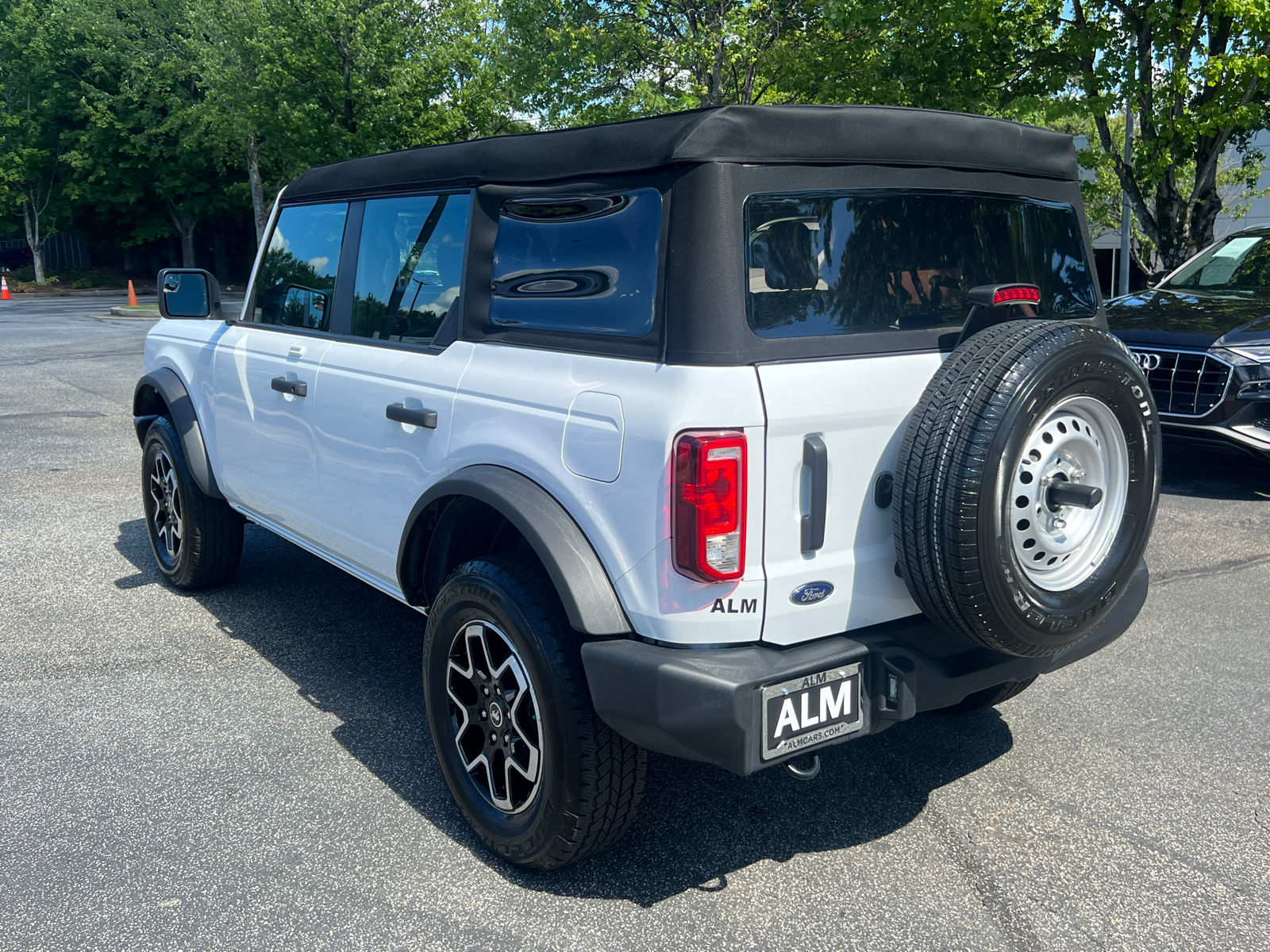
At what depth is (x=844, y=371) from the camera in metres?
2.68

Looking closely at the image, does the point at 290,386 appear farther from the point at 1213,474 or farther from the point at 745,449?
the point at 1213,474

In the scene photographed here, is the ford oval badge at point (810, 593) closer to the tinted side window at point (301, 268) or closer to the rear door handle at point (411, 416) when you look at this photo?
the rear door handle at point (411, 416)

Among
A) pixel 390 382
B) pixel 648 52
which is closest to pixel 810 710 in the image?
pixel 390 382

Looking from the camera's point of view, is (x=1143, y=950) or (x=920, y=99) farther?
(x=920, y=99)

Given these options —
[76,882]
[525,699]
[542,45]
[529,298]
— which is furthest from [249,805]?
[542,45]

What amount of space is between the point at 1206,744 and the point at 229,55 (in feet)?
100.0

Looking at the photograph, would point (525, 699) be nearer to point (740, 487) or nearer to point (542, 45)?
point (740, 487)

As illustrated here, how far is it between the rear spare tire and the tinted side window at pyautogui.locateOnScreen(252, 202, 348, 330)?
242 cm

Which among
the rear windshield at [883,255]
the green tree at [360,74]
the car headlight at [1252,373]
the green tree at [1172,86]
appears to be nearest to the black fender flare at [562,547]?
the rear windshield at [883,255]

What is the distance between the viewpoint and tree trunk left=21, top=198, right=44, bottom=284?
138ft

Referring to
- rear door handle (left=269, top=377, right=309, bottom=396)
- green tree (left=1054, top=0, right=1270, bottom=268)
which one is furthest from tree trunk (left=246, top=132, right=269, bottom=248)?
rear door handle (left=269, top=377, right=309, bottom=396)

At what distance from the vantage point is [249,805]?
337cm

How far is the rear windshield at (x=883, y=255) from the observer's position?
2.70 m

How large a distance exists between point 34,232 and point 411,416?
4640 centimetres
